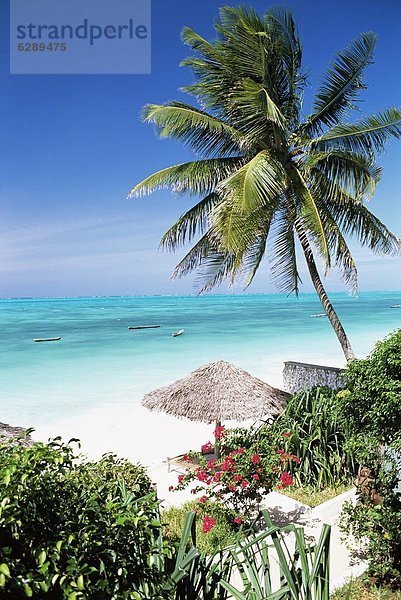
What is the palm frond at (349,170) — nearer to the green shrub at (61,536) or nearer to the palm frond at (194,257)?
the palm frond at (194,257)

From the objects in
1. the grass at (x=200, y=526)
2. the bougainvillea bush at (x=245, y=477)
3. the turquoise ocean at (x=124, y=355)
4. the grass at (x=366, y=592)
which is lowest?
the turquoise ocean at (x=124, y=355)

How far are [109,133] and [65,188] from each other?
1203cm

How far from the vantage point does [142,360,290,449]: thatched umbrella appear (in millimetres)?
5801

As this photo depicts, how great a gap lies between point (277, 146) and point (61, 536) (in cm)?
665

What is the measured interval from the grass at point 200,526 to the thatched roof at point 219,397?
1297 millimetres

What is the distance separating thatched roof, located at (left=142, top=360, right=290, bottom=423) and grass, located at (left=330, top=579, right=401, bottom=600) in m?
2.60

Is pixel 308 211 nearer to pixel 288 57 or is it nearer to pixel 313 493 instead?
pixel 288 57

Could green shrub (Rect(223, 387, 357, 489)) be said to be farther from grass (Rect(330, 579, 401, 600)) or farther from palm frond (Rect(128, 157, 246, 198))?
palm frond (Rect(128, 157, 246, 198))

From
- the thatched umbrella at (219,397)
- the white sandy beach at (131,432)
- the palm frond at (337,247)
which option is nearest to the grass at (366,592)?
the thatched umbrella at (219,397)

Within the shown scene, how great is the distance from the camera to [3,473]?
1.22m

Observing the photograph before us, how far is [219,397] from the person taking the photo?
5.86 m

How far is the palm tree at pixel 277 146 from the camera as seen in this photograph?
6.53m

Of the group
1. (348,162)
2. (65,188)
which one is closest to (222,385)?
(348,162)

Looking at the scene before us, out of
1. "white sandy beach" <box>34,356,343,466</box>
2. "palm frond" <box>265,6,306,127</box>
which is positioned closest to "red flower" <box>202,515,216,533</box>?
"white sandy beach" <box>34,356,343,466</box>
